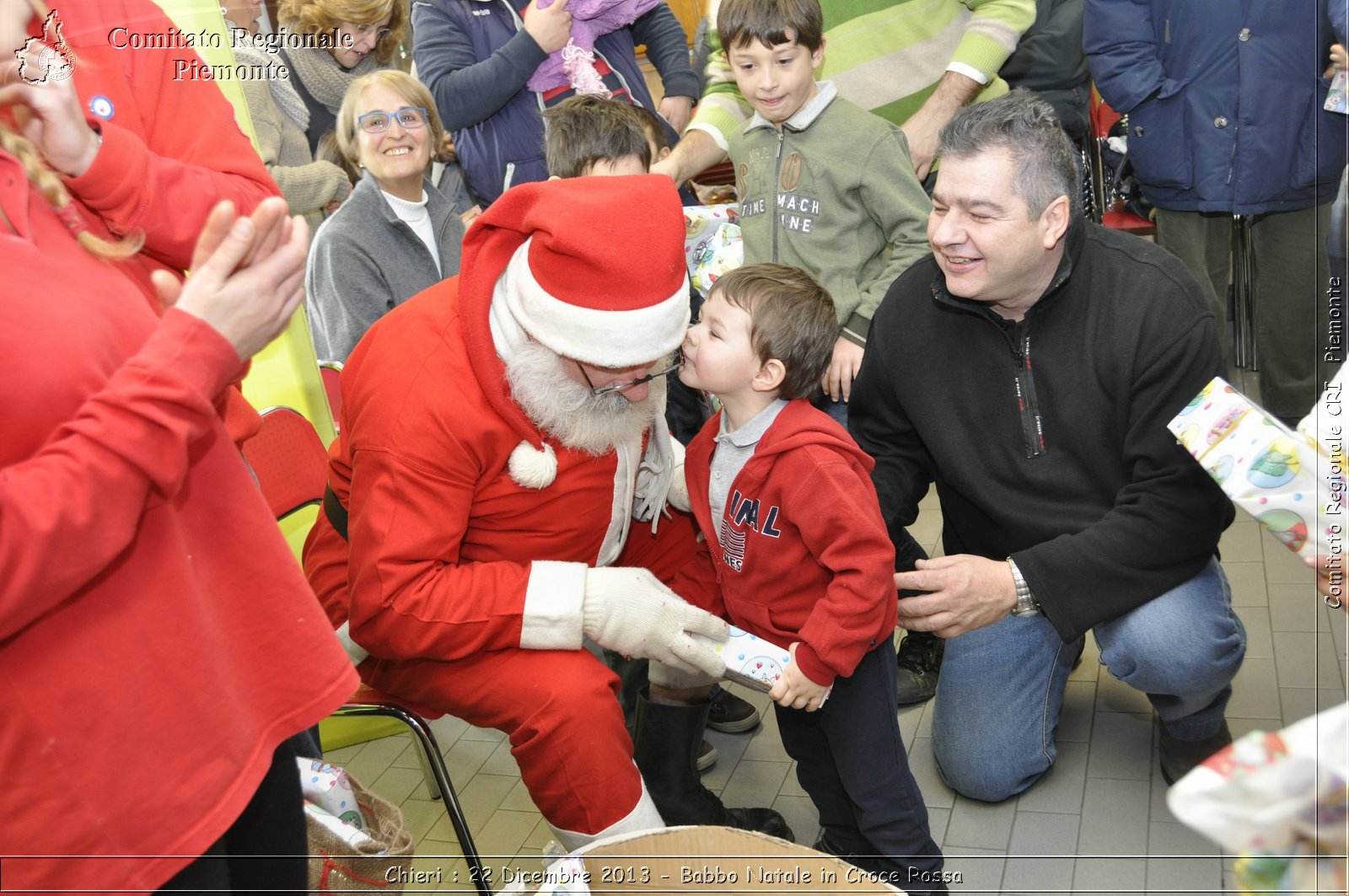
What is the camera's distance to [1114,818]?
2461mm

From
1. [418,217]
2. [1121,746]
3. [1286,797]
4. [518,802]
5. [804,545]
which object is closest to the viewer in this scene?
[1286,797]

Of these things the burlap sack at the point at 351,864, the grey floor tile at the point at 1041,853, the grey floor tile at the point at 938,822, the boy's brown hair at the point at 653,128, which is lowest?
the grey floor tile at the point at 938,822

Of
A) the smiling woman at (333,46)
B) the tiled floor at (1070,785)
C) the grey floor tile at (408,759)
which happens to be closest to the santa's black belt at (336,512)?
the tiled floor at (1070,785)

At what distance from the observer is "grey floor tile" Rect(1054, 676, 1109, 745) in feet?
9.11

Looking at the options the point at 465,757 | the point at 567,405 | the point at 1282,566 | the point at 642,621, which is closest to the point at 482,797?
the point at 465,757

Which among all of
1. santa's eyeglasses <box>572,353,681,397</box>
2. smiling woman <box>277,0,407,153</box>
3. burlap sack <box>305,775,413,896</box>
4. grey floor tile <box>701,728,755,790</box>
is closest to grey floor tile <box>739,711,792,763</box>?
grey floor tile <box>701,728,755,790</box>

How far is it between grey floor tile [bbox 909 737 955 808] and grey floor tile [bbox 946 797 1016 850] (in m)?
0.03

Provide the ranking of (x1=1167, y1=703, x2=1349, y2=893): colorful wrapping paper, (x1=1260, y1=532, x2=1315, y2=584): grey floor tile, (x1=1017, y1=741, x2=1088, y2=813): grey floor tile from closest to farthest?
(x1=1167, y1=703, x2=1349, y2=893): colorful wrapping paper
(x1=1017, y1=741, x2=1088, y2=813): grey floor tile
(x1=1260, y1=532, x2=1315, y2=584): grey floor tile

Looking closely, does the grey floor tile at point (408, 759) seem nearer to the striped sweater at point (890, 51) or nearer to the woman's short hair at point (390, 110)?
the woman's short hair at point (390, 110)

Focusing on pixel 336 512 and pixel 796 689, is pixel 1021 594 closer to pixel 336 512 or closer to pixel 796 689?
pixel 796 689

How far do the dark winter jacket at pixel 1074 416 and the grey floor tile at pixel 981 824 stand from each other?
46 cm

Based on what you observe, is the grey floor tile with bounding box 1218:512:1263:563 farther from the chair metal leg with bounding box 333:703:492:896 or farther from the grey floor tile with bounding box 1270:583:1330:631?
the chair metal leg with bounding box 333:703:492:896

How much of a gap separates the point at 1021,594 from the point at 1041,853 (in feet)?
1.81

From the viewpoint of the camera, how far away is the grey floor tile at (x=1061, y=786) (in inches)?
100
